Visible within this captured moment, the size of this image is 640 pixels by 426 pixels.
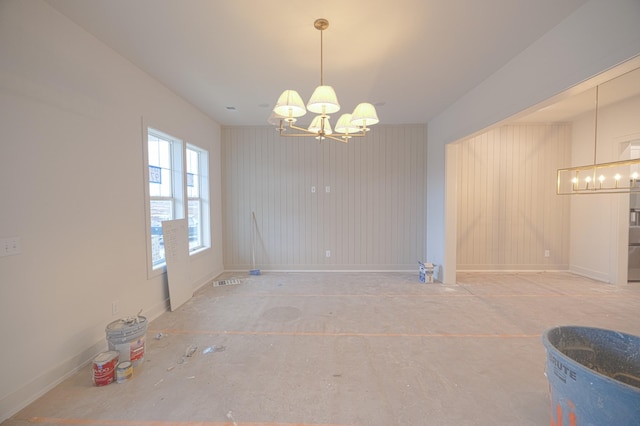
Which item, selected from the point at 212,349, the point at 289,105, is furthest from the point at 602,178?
the point at 212,349

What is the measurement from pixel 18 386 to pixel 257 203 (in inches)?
155

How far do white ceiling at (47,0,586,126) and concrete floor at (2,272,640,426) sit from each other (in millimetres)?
2950

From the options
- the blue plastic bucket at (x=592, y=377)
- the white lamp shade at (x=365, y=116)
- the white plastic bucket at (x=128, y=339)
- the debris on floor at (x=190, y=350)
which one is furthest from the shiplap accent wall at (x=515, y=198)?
the white plastic bucket at (x=128, y=339)

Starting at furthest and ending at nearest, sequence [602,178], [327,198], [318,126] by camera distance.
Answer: [327,198] < [602,178] < [318,126]

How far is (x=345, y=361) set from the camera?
7.66 ft

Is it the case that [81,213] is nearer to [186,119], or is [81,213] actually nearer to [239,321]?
[239,321]

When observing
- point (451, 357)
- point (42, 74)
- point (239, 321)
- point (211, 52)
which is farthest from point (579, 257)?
point (42, 74)

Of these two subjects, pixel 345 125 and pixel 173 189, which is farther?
pixel 173 189

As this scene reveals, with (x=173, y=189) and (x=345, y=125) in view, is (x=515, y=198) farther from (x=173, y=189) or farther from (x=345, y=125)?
(x=173, y=189)

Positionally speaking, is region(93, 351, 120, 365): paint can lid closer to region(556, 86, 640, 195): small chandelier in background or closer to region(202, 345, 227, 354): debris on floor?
region(202, 345, 227, 354): debris on floor

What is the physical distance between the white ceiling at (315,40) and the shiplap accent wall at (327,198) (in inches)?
65.9

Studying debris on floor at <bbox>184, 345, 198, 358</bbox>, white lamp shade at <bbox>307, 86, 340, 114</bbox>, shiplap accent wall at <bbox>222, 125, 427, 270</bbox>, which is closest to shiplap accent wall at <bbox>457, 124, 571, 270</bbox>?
shiplap accent wall at <bbox>222, 125, 427, 270</bbox>

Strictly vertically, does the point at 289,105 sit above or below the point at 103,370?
above

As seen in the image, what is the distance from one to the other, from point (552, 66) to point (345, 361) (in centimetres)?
322
